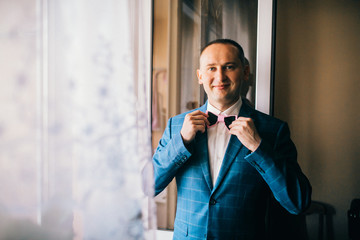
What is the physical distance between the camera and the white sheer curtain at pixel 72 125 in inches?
23.6

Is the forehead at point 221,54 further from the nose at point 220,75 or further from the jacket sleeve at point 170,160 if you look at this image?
the jacket sleeve at point 170,160

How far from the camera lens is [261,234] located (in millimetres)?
952

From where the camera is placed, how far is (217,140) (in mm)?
1028

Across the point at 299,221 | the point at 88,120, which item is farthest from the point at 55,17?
the point at 299,221

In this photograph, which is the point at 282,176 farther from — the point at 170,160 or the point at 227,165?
the point at 170,160

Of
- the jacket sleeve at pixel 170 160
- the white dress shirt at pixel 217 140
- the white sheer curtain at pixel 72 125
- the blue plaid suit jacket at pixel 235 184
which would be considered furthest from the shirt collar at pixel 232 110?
the white sheer curtain at pixel 72 125

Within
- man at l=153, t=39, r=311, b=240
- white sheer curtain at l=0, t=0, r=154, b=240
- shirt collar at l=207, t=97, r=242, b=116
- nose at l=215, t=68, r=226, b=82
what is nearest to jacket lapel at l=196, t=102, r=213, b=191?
man at l=153, t=39, r=311, b=240

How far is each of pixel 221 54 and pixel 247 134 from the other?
35cm

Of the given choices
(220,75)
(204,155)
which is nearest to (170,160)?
(204,155)

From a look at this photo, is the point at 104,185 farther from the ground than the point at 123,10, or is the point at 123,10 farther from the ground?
the point at 123,10

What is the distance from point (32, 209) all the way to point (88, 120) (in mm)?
271

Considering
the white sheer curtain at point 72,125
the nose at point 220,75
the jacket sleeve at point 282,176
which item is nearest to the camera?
the white sheer curtain at point 72,125

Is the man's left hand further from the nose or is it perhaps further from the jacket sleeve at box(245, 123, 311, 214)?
the nose

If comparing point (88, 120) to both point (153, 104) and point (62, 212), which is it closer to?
point (62, 212)
